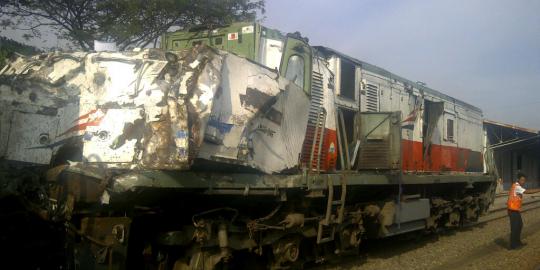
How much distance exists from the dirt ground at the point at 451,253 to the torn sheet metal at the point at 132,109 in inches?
146

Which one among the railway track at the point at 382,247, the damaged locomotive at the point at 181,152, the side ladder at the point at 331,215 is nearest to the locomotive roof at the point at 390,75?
the damaged locomotive at the point at 181,152

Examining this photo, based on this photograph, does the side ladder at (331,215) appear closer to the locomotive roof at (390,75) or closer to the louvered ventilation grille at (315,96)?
the louvered ventilation grille at (315,96)

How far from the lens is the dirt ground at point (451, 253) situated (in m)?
8.12

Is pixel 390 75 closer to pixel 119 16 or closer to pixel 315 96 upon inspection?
pixel 315 96

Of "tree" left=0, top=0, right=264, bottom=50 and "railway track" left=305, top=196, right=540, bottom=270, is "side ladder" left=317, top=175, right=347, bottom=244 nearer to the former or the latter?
"railway track" left=305, top=196, right=540, bottom=270

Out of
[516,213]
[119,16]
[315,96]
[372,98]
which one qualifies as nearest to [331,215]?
[315,96]

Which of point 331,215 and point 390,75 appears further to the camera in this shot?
point 390,75

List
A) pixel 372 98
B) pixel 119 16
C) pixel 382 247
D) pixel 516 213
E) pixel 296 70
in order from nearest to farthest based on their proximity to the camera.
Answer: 1. pixel 296 70
2. pixel 372 98
3. pixel 382 247
4. pixel 516 213
5. pixel 119 16

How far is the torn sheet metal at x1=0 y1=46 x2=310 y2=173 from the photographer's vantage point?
4527 mm

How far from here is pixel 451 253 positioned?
934cm

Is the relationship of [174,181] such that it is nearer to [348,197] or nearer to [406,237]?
[348,197]

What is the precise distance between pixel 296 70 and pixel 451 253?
525cm

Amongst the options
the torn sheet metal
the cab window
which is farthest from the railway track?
the torn sheet metal

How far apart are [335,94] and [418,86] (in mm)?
4133
